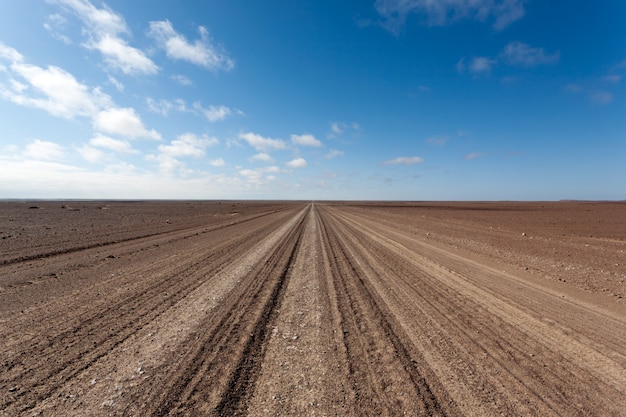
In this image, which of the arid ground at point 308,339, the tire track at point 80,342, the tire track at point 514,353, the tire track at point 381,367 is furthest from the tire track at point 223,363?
the tire track at point 514,353

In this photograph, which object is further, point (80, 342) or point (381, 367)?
point (80, 342)

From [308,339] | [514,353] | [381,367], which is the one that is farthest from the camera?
[308,339]

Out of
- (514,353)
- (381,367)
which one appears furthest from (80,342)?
(514,353)

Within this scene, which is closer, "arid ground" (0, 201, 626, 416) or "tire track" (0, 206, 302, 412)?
"arid ground" (0, 201, 626, 416)

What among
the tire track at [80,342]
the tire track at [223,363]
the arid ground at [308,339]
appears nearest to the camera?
the tire track at [223,363]

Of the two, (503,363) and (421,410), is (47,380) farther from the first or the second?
(503,363)

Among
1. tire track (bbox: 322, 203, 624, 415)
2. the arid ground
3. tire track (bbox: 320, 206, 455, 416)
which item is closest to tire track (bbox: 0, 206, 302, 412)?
the arid ground

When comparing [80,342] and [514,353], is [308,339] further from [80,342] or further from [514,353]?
[80,342]

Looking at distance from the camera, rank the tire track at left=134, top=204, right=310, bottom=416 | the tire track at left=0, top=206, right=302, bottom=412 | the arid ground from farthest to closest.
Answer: the tire track at left=0, top=206, right=302, bottom=412, the arid ground, the tire track at left=134, top=204, right=310, bottom=416

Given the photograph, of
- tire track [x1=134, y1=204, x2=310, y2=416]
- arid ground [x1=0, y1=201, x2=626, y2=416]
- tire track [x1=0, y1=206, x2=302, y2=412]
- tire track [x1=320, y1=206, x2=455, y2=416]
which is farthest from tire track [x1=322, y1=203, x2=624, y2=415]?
tire track [x1=0, y1=206, x2=302, y2=412]

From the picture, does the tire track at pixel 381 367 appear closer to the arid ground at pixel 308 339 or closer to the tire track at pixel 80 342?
the arid ground at pixel 308 339

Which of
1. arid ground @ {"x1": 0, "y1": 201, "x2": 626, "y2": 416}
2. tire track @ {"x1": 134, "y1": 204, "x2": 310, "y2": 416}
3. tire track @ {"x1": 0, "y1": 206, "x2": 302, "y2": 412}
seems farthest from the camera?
tire track @ {"x1": 0, "y1": 206, "x2": 302, "y2": 412}

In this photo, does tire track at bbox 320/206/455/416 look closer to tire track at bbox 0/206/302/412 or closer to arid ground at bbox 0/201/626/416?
arid ground at bbox 0/201/626/416

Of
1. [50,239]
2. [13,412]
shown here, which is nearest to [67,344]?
[13,412]
